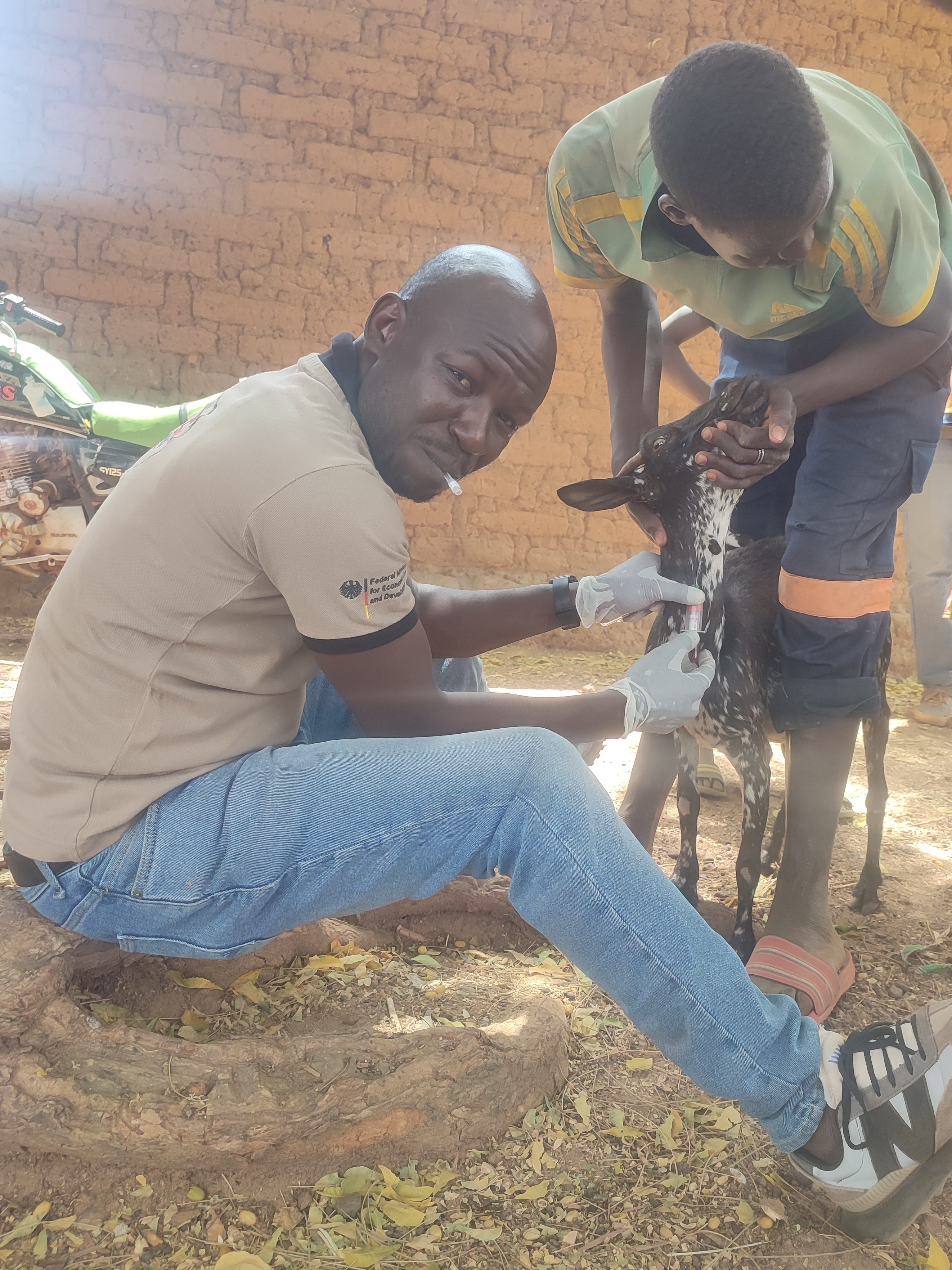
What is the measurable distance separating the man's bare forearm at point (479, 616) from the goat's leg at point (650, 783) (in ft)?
1.60

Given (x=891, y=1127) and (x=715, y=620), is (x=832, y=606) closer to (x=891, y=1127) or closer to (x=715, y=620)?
(x=715, y=620)

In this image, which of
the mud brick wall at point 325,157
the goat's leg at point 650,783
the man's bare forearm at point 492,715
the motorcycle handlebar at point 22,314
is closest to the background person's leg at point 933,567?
the mud brick wall at point 325,157

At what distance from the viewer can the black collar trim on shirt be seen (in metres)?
1.82

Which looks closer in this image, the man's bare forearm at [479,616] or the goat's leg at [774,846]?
the man's bare forearm at [479,616]

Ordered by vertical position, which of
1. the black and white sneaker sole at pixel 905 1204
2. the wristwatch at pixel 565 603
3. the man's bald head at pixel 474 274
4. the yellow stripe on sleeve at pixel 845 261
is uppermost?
the yellow stripe on sleeve at pixel 845 261

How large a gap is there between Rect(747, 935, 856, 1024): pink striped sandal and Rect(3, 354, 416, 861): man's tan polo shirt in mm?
1232

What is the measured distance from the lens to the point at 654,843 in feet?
10.2

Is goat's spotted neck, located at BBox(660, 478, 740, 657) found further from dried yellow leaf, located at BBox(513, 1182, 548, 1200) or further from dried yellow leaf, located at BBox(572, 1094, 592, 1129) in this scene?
dried yellow leaf, located at BBox(513, 1182, 548, 1200)

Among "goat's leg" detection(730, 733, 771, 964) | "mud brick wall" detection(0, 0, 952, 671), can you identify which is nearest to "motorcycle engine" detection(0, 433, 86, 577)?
"mud brick wall" detection(0, 0, 952, 671)

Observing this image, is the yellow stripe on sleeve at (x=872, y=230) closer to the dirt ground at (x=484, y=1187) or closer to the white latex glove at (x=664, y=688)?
the white latex glove at (x=664, y=688)

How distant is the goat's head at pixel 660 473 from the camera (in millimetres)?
2307

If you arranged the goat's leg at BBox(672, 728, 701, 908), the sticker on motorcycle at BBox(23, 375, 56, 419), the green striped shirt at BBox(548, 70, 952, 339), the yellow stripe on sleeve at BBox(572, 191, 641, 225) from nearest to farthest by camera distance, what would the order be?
the green striped shirt at BBox(548, 70, 952, 339) < the yellow stripe on sleeve at BBox(572, 191, 641, 225) < the goat's leg at BBox(672, 728, 701, 908) < the sticker on motorcycle at BBox(23, 375, 56, 419)

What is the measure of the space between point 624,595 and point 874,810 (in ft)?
3.70

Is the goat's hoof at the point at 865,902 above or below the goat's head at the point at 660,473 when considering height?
below
